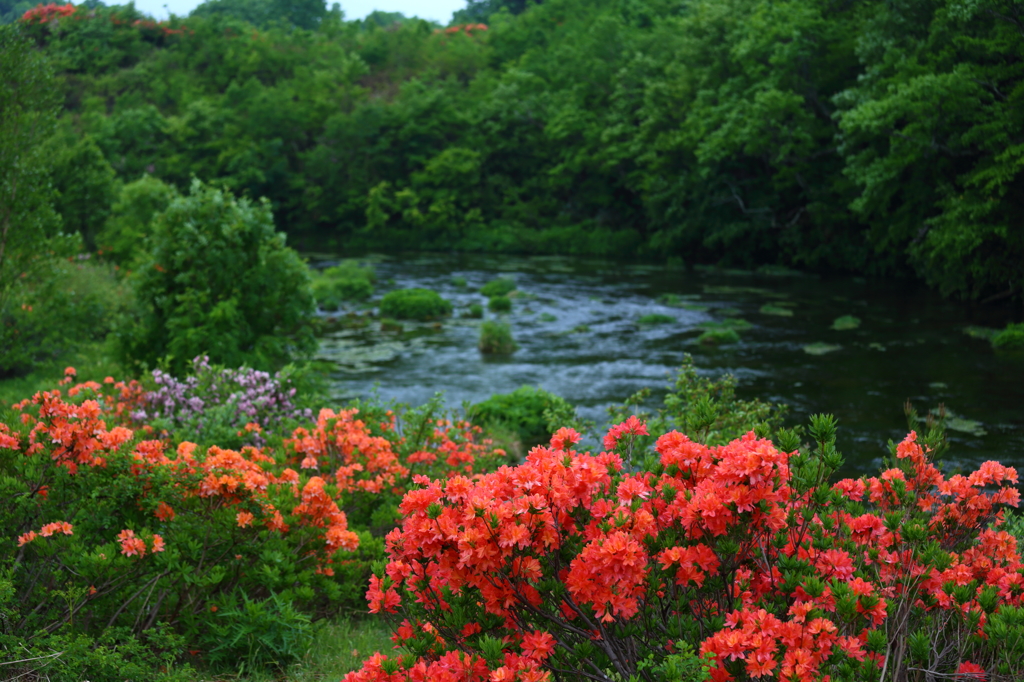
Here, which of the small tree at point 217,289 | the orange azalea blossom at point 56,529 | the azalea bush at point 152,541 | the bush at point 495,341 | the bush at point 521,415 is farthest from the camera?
the bush at point 495,341

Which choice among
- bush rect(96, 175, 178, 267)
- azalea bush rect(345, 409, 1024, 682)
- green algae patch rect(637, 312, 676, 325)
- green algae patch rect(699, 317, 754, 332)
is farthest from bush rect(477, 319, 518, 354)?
azalea bush rect(345, 409, 1024, 682)

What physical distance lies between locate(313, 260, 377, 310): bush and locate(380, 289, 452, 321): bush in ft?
5.39

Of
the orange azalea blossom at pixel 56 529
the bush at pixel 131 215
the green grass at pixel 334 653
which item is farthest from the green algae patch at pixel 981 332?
the bush at pixel 131 215

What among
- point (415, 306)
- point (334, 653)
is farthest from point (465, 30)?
point (334, 653)

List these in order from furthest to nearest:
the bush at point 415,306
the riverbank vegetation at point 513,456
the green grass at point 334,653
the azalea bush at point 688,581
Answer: the bush at point 415,306
the green grass at point 334,653
the riverbank vegetation at point 513,456
the azalea bush at point 688,581

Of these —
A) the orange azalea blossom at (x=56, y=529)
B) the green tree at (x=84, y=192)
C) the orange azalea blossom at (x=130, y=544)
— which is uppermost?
A: the green tree at (x=84, y=192)

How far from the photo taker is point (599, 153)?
34031mm

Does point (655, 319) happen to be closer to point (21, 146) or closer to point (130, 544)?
point (21, 146)

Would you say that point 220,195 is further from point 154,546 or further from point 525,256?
point 525,256

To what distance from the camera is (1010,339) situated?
13680 millimetres

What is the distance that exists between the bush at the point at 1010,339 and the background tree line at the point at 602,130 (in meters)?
2.10

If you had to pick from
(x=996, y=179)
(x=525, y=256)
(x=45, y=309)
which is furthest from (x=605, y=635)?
(x=525, y=256)

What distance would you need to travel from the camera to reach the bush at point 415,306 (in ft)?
63.1

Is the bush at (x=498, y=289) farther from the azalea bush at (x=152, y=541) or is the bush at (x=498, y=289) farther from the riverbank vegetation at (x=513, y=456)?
the azalea bush at (x=152, y=541)
